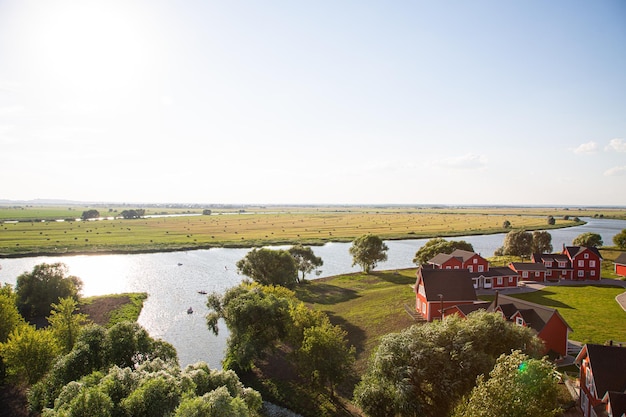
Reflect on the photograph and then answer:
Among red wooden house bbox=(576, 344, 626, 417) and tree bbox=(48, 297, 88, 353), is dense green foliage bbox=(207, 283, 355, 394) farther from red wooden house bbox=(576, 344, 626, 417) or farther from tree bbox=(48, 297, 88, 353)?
red wooden house bbox=(576, 344, 626, 417)

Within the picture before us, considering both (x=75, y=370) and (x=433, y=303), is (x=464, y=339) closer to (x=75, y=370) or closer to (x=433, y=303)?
(x=433, y=303)

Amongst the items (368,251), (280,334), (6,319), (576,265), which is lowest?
(280,334)

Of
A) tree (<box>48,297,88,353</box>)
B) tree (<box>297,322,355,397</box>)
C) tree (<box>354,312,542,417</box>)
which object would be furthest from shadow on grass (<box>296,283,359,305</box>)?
tree (<box>354,312,542,417</box>)

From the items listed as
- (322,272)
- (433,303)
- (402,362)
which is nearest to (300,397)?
(402,362)

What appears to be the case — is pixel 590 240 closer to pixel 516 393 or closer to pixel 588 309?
pixel 588 309

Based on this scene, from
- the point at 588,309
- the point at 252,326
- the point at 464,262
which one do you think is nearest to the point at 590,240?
the point at 464,262

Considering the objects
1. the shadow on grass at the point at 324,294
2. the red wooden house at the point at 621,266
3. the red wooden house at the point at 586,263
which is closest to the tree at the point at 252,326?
the shadow on grass at the point at 324,294

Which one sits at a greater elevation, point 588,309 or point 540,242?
point 540,242

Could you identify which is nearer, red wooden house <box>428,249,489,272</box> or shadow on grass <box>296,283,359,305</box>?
shadow on grass <box>296,283,359,305</box>
